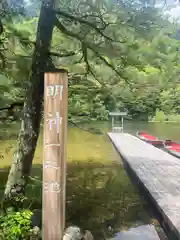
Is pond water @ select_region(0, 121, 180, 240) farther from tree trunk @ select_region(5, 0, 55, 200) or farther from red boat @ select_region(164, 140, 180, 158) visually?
red boat @ select_region(164, 140, 180, 158)

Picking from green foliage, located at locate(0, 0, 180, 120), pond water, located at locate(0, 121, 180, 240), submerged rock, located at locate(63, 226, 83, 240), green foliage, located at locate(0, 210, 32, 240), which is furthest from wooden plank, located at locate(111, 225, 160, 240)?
green foliage, located at locate(0, 0, 180, 120)

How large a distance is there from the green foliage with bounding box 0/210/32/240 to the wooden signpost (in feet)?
0.89

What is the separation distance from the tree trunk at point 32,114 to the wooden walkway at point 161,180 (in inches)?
67.5

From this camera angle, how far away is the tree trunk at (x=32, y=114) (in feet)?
11.0

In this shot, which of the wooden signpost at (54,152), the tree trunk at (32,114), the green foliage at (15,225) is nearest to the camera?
the wooden signpost at (54,152)

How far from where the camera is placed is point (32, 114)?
134 inches

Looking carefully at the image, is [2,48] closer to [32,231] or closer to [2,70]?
[2,70]

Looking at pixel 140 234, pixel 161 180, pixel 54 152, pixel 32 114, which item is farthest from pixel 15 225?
pixel 161 180

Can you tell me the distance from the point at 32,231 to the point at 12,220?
0.79ft

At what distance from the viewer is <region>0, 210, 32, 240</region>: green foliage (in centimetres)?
280

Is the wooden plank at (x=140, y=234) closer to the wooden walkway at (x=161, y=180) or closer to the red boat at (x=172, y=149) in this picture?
the wooden walkway at (x=161, y=180)

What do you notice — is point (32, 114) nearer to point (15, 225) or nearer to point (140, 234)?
point (15, 225)

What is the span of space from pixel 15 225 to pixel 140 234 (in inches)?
64.6

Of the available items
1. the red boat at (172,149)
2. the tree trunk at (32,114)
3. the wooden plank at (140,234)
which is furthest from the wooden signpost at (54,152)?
the red boat at (172,149)
